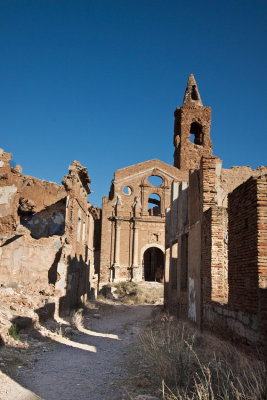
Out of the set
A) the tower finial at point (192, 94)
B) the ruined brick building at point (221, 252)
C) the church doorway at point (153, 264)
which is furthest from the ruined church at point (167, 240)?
the tower finial at point (192, 94)

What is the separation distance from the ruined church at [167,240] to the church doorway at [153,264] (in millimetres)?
3579

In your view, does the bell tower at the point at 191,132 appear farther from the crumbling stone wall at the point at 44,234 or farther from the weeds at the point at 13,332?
the weeds at the point at 13,332

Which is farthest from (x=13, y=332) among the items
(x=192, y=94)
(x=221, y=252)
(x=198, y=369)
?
(x=192, y=94)

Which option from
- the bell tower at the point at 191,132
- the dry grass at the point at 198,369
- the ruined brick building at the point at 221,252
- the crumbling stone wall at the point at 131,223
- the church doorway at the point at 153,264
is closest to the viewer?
the dry grass at the point at 198,369

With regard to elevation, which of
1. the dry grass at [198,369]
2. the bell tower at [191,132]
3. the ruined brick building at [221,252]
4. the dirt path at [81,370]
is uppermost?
the bell tower at [191,132]

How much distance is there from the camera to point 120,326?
42.4 ft

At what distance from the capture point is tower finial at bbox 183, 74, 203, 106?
3644 centimetres

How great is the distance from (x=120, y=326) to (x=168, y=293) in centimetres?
245

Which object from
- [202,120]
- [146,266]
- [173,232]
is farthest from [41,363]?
[202,120]

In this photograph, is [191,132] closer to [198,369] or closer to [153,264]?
[153,264]

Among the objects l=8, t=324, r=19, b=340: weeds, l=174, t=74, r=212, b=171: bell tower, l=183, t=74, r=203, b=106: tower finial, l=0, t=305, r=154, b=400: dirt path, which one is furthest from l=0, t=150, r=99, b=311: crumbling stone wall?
l=183, t=74, r=203, b=106: tower finial

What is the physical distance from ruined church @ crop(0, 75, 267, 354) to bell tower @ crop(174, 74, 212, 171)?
255 inches

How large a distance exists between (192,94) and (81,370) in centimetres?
3538

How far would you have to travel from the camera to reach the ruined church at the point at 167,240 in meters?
5.66
